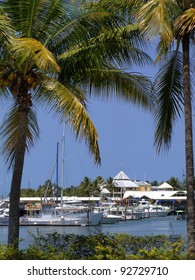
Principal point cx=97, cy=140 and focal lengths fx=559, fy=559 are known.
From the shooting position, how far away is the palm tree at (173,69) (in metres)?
12.3

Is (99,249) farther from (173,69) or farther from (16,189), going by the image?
(173,69)

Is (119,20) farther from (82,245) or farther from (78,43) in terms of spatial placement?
(82,245)

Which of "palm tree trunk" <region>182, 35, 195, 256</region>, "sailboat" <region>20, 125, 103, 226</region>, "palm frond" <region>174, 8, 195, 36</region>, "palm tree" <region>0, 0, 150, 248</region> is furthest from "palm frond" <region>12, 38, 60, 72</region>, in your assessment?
"sailboat" <region>20, 125, 103, 226</region>

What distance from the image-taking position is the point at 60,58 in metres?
14.8

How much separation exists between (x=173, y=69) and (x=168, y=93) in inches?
27.6

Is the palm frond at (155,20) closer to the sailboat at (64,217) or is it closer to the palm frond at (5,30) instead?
the palm frond at (5,30)

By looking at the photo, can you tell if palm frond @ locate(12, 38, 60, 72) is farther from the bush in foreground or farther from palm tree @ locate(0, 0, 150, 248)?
the bush in foreground

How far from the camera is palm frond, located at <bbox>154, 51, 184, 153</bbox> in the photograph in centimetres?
1606

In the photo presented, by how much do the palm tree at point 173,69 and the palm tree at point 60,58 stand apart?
2.96 ft

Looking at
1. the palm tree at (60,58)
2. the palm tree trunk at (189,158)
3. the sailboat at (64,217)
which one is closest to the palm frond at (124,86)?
the palm tree at (60,58)

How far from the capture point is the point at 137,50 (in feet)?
51.5

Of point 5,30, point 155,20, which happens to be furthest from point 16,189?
point 155,20

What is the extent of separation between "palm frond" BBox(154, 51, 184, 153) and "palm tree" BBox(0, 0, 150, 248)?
77 centimetres

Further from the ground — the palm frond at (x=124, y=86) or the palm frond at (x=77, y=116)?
the palm frond at (x=124, y=86)
